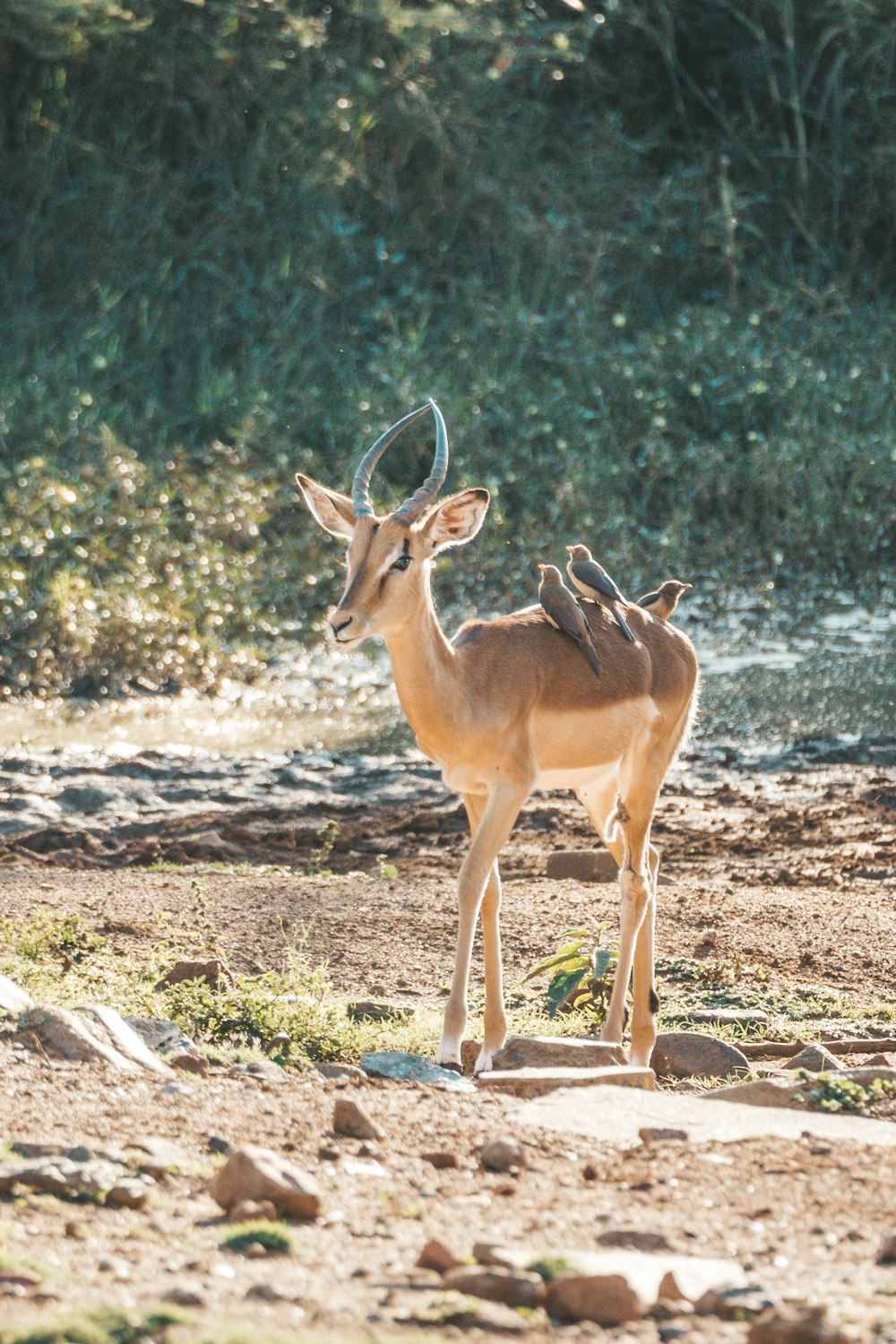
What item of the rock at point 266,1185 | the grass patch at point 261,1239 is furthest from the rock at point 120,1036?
the grass patch at point 261,1239

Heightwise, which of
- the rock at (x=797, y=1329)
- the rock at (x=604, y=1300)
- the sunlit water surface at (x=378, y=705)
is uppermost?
the rock at (x=797, y=1329)

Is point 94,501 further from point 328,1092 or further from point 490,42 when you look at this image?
point 328,1092

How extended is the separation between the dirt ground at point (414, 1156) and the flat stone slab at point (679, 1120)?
10 cm

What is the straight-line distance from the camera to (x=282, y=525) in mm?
15312

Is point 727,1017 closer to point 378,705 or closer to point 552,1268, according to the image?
point 552,1268

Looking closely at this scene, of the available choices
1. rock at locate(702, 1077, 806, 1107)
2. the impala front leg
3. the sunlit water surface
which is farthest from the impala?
the sunlit water surface

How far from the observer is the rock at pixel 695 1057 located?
5.46m

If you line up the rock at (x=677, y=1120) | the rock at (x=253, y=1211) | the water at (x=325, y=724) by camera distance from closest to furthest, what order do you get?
the rock at (x=253, y=1211)
the rock at (x=677, y=1120)
the water at (x=325, y=724)

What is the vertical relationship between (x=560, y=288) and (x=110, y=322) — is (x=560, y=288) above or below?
above

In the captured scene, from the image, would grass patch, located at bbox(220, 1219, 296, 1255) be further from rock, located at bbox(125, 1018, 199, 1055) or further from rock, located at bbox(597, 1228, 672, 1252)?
rock, located at bbox(125, 1018, 199, 1055)

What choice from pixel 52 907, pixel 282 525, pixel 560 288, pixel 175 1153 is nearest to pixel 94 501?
pixel 282 525

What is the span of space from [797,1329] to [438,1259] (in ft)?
2.26

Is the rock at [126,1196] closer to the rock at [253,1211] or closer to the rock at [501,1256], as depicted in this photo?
the rock at [253,1211]

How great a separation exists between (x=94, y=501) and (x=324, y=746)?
446 cm
